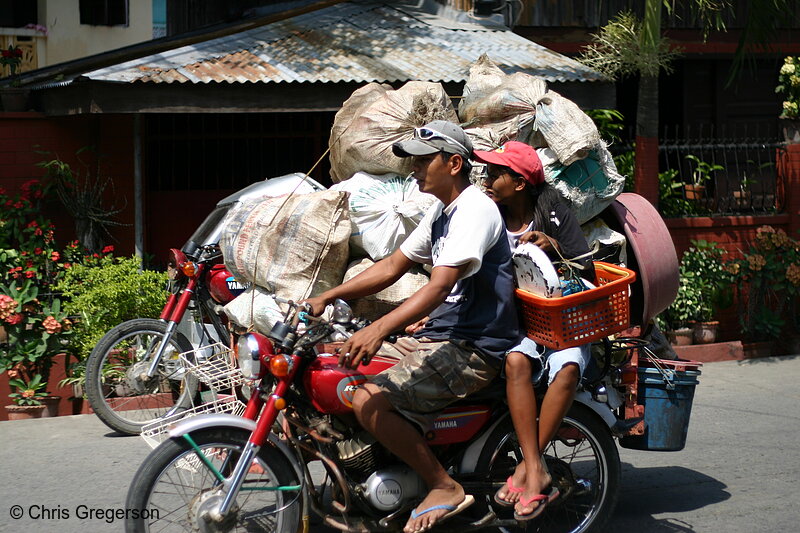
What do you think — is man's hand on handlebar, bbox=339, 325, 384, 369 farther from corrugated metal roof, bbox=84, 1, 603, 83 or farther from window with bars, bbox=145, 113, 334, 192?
window with bars, bbox=145, 113, 334, 192

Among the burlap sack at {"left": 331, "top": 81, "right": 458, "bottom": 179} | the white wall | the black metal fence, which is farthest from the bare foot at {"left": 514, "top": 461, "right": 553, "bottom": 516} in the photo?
the white wall

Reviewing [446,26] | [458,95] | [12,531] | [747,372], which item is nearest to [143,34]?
[446,26]

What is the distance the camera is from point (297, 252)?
5.50m

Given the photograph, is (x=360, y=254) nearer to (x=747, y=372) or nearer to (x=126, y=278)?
(x=126, y=278)

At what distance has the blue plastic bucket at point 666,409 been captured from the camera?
5137 millimetres

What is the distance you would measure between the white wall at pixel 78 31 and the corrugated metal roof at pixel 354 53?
374 inches

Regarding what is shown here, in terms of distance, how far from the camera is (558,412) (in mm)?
4453

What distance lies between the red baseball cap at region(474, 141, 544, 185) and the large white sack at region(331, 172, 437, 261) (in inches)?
37.1

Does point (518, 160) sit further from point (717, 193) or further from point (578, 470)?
point (717, 193)

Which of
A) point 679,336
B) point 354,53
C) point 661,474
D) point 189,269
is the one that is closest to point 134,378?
point 189,269

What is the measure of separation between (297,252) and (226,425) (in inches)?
64.2

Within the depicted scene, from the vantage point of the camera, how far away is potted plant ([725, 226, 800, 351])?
9578 millimetres

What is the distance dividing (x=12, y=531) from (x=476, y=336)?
8.41ft

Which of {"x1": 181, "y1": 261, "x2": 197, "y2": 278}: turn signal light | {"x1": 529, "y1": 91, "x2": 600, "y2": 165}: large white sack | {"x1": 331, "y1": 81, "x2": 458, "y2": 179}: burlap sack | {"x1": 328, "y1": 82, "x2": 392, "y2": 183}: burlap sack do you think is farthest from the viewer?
{"x1": 181, "y1": 261, "x2": 197, "y2": 278}: turn signal light
